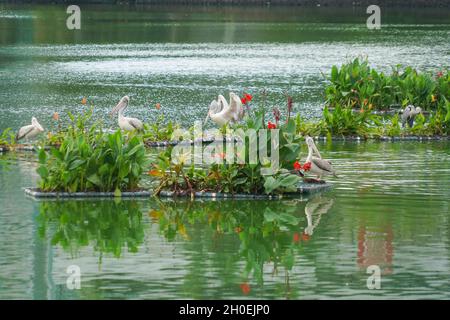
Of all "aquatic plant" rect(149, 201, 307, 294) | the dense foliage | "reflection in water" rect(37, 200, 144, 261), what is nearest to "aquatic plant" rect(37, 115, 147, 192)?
"reflection in water" rect(37, 200, 144, 261)

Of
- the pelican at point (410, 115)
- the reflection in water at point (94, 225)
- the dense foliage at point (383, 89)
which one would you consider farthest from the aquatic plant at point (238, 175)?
the dense foliage at point (383, 89)

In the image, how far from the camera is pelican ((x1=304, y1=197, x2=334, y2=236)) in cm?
1921

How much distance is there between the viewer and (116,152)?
69.1 ft

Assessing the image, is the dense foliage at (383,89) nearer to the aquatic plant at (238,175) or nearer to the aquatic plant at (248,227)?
the aquatic plant at (238,175)

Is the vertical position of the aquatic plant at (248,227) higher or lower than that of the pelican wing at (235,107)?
lower

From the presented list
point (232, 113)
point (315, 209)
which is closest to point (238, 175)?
point (315, 209)

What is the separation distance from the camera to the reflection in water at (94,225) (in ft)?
59.3

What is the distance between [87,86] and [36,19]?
46.4m

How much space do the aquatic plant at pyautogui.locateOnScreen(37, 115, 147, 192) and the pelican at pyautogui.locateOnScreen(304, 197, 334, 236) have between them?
9.34ft

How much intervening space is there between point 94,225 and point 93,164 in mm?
1910

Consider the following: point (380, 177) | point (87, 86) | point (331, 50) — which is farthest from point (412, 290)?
point (331, 50)

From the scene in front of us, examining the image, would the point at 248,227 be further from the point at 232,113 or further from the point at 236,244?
the point at 232,113

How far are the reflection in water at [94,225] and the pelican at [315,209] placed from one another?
2.49 metres
